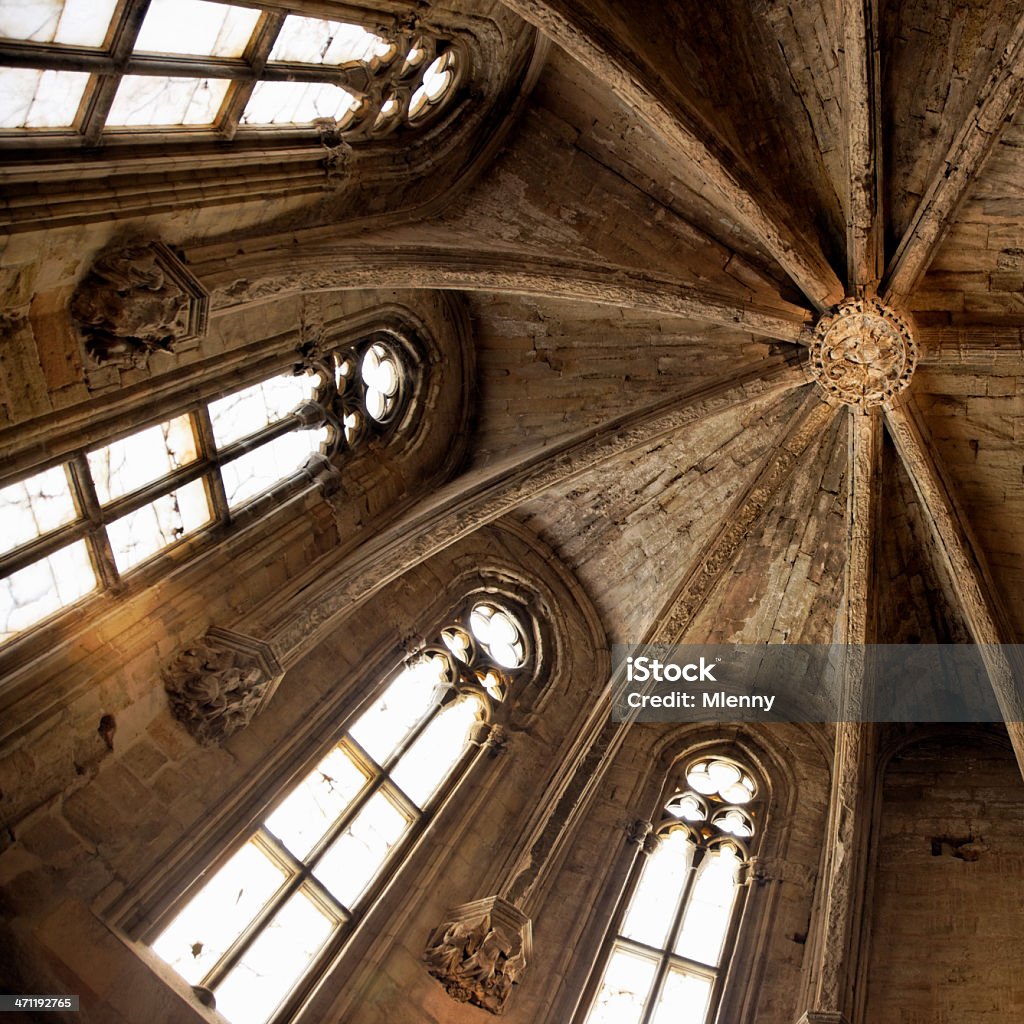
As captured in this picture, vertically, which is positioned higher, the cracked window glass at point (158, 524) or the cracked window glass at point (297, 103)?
the cracked window glass at point (297, 103)

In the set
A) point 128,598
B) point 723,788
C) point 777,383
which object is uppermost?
point 777,383

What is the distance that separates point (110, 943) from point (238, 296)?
4045 mm

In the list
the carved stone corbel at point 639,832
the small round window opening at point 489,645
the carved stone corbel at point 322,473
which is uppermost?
the small round window opening at point 489,645

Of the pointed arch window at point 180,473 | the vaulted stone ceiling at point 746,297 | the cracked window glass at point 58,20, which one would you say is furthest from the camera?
the vaulted stone ceiling at point 746,297

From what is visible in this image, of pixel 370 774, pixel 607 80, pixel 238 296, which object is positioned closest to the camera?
pixel 238 296

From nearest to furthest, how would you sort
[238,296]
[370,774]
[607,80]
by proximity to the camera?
[238,296]
[607,80]
[370,774]

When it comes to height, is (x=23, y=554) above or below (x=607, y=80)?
below

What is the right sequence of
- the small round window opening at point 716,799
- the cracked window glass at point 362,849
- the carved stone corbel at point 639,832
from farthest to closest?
the small round window opening at point 716,799 → the carved stone corbel at point 639,832 → the cracked window glass at point 362,849

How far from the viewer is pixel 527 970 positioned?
9.23 m

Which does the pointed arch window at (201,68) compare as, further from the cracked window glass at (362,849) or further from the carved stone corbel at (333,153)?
the cracked window glass at (362,849)

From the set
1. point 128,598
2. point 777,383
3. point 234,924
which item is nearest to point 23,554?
point 128,598

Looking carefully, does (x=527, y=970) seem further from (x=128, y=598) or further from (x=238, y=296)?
(x=238, y=296)

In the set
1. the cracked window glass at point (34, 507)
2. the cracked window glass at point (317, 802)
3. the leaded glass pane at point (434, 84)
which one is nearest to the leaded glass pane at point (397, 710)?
the cracked window glass at point (317, 802)

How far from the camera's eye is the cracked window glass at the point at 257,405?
8789mm
